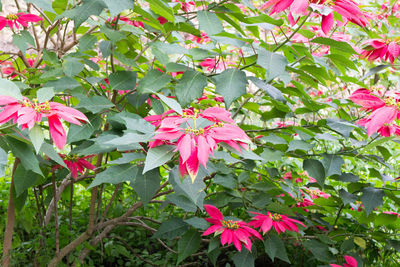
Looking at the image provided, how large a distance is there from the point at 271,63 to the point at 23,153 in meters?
0.59

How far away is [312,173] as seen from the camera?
120 centimetres

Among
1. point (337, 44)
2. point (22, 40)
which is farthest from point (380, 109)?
point (22, 40)

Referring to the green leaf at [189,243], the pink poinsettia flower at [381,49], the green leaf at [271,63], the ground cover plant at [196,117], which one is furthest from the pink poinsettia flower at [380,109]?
the green leaf at [189,243]

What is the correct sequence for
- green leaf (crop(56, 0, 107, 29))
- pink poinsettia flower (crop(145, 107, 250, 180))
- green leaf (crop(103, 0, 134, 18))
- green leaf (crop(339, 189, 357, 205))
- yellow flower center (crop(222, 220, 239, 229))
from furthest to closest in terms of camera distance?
green leaf (crop(339, 189, 357, 205)) → yellow flower center (crop(222, 220, 239, 229)) → green leaf (crop(56, 0, 107, 29)) → green leaf (crop(103, 0, 134, 18)) → pink poinsettia flower (crop(145, 107, 250, 180))

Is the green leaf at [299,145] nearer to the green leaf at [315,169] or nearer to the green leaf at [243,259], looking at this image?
the green leaf at [315,169]

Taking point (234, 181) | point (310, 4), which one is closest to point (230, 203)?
point (234, 181)

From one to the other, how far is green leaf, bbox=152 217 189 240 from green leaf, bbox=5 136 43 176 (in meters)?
0.63

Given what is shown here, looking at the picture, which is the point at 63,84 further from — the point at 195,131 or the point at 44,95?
the point at 195,131

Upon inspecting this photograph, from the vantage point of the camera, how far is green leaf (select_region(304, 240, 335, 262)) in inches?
55.3

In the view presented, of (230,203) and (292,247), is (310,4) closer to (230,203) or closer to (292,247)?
(230,203)

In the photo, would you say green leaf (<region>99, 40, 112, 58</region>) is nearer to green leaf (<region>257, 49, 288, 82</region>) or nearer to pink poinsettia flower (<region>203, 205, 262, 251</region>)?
green leaf (<region>257, 49, 288, 82</region>)

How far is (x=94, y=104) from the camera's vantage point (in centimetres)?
101

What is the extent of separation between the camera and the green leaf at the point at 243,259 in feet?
4.22

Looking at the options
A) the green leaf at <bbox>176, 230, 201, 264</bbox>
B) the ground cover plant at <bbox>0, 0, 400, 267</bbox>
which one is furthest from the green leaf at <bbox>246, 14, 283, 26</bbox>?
the green leaf at <bbox>176, 230, 201, 264</bbox>
